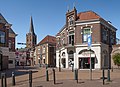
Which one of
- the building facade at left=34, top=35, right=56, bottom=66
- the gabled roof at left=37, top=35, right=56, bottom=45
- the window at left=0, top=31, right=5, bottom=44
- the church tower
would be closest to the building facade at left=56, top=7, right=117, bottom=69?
A: the window at left=0, top=31, right=5, bottom=44

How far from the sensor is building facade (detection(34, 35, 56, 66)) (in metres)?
61.2

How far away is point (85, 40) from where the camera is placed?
37.0 meters

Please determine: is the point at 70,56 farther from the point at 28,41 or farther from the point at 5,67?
the point at 28,41

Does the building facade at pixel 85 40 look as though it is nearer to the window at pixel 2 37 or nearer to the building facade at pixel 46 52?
the window at pixel 2 37

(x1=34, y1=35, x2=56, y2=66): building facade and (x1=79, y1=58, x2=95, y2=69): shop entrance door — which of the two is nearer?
(x1=79, y1=58, x2=95, y2=69): shop entrance door

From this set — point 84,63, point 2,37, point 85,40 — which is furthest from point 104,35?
point 2,37

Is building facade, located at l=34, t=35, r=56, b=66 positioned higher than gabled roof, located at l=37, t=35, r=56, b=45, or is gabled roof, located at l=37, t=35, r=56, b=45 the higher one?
gabled roof, located at l=37, t=35, r=56, b=45

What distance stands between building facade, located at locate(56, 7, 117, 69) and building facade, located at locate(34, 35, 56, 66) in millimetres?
20631

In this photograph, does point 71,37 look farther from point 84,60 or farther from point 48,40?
point 48,40

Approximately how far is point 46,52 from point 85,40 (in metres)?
Result: 26.1

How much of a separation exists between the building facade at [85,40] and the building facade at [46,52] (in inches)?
812

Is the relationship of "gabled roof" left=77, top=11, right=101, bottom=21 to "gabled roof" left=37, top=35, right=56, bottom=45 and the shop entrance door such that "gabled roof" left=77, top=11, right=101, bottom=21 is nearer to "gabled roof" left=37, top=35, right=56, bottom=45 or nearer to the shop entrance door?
the shop entrance door

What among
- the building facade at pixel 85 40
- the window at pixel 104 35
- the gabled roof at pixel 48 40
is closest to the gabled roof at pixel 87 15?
the building facade at pixel 85 40

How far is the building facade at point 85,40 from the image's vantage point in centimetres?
3612
